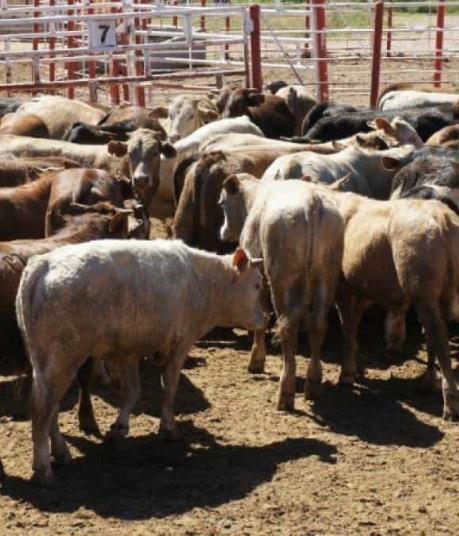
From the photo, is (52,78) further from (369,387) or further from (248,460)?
(248,460)

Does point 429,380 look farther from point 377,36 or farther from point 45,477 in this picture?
point 377,36

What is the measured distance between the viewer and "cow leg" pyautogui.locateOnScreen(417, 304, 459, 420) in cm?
791

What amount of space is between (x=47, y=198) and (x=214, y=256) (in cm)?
246


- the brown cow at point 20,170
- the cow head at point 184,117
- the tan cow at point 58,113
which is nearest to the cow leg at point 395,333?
the brown cow at point 20,170

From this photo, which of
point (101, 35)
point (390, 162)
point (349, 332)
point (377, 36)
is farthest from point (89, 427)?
point (377, 36)

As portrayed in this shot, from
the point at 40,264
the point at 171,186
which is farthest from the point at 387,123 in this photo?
the point at 40,264

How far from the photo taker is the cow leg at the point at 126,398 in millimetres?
7359

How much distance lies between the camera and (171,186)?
12.8m

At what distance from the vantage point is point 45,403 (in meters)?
6.78

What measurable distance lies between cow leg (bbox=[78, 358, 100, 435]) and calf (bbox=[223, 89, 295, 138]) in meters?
8.16

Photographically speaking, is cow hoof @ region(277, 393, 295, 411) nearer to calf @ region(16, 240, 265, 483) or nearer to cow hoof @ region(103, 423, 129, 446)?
calf @ region(16, 240, 265, 483)

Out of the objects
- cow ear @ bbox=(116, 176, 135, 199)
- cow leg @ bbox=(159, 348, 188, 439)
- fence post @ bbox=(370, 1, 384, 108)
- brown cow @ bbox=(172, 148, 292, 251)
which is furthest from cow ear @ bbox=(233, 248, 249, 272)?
fence post @ bbox=(370, 1, 384, 108)

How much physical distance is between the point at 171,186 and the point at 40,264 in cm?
609

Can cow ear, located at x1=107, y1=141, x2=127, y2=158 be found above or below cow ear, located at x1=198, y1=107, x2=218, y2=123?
above
